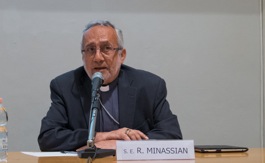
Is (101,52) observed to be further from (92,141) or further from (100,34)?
(92,141)

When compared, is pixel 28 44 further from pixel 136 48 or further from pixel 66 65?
pixel 136 48

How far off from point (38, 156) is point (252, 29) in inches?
94.9

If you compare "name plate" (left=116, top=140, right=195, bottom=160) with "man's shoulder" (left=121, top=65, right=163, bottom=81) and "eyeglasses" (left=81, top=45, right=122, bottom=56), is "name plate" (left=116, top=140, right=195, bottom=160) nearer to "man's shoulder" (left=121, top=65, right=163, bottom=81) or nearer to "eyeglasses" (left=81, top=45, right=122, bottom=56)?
Result: "eyeglasses" (left=81, top=45, right=122, bottom=56)

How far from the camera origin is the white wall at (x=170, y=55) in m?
3.51

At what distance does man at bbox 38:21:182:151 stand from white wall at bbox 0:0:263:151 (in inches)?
21.6

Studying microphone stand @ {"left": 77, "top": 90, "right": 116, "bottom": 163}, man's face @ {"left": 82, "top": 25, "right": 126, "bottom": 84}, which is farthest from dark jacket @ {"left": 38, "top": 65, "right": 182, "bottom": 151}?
microphone stand @ {"left": 77, "top": 90, "right": 116, "bottom": 163}

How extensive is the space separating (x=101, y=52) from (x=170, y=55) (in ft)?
3.12

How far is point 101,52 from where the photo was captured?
291 centimetres

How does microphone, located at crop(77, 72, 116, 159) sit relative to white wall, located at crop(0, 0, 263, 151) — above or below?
below

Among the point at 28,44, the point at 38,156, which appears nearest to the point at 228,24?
the point at 28,44

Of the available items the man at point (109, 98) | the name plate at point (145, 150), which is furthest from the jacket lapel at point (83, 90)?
the name plate at point (145, 150)

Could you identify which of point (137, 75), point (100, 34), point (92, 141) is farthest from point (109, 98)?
point (92, 141)

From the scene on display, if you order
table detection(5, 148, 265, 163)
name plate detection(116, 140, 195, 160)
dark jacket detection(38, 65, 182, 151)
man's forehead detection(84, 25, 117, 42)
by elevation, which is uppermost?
man's forehead detection(84, 25, 117, 42)

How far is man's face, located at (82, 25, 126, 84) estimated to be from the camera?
2.90 meters
